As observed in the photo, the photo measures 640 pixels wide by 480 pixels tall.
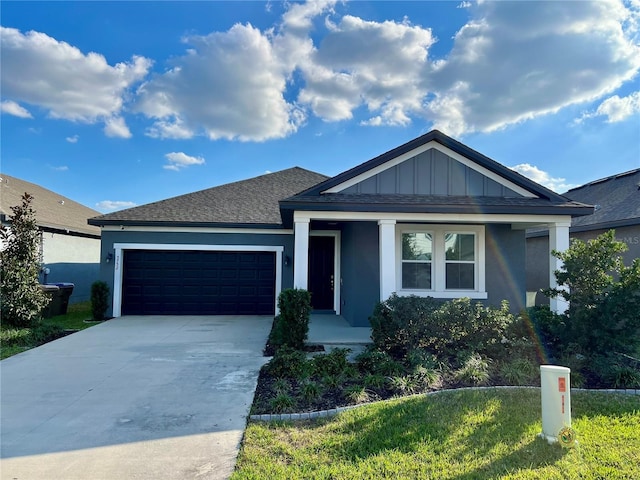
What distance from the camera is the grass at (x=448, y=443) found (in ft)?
10.4

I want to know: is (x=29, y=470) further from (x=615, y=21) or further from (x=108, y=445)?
(x=615, y=21)

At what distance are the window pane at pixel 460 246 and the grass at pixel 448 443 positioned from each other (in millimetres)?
4988

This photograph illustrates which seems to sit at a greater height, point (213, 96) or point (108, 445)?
point (213, 96)

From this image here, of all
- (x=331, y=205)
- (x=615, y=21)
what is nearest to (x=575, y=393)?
(x=331, y=205)

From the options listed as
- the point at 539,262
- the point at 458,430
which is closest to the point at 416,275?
the point at 458,430

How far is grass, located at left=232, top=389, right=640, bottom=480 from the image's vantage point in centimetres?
318

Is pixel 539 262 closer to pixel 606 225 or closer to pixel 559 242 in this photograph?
pixel 606 225

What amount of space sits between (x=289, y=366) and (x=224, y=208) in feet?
26.6

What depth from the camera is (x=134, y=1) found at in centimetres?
909

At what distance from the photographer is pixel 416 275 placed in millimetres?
9406

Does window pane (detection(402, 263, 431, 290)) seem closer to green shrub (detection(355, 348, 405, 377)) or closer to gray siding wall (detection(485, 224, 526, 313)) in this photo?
gray siding wall (detection(485, 224, 526, 313))

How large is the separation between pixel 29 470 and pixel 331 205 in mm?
5972

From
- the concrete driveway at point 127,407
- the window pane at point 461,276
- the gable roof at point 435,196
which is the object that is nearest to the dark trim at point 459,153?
the gable roof at point 435,196

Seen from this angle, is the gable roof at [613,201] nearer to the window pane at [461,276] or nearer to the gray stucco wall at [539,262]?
the gray stucco wall at [539,262]
